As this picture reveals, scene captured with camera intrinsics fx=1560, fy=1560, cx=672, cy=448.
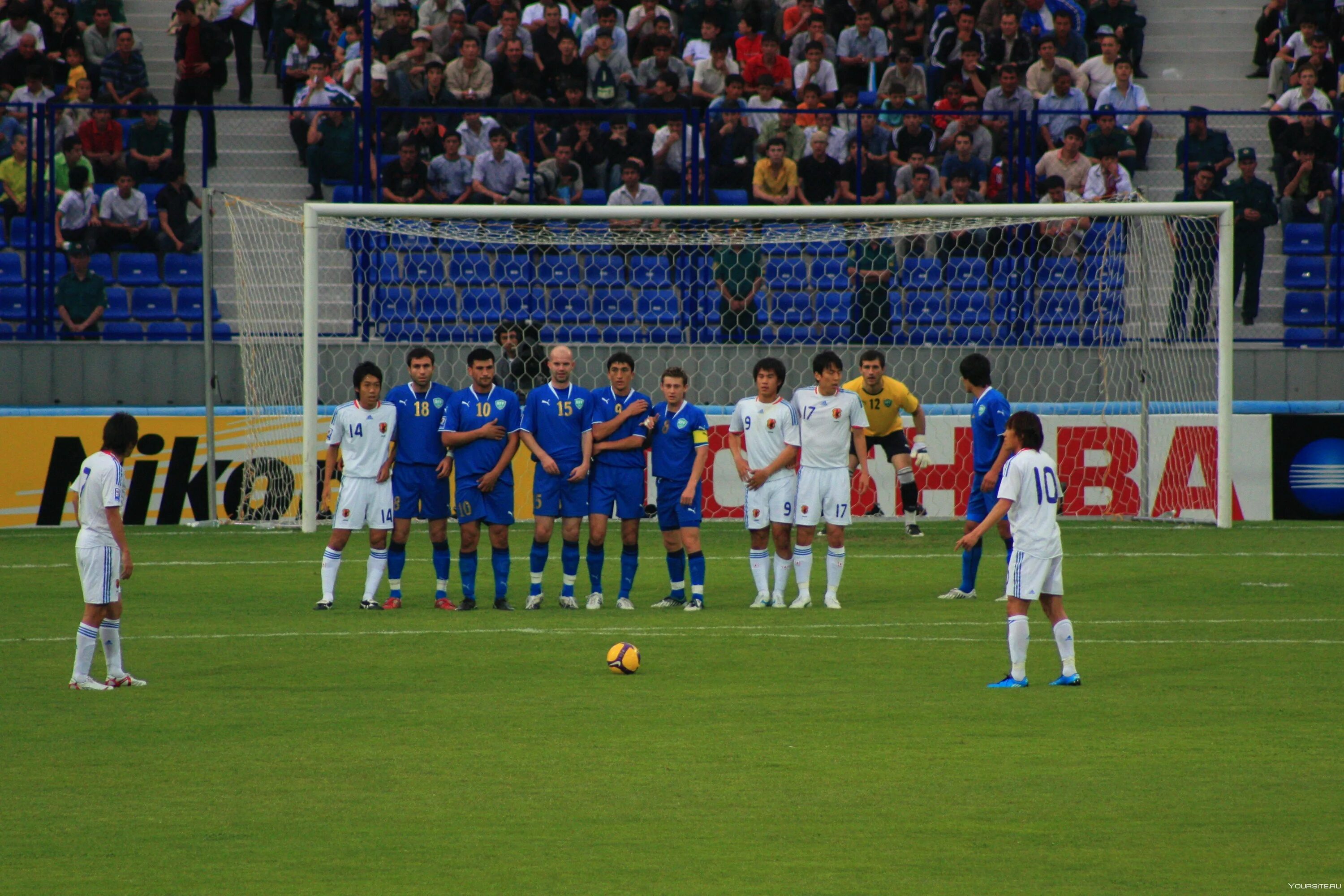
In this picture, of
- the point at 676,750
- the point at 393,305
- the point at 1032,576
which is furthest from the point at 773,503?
the point at 393,305

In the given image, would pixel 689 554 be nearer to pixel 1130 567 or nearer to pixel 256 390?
pixel 1130 567

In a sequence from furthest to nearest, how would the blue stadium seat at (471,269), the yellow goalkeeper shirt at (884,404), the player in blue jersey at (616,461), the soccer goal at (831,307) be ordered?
the blue stadium seat at (471,269), the soccer goal at (831,307), the yellow goalkeeper shirt at (884,404), the player in blue jersey at (616,461)

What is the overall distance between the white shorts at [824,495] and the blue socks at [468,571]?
2658 mm

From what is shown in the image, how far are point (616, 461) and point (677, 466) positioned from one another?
0.51 metres

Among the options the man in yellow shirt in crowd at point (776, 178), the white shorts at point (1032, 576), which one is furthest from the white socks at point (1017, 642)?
the man in yellow shirt in crowd at point (776, 178)

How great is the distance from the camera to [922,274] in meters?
19.8

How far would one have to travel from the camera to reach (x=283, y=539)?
17438mm

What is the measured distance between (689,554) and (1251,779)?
20.2ft

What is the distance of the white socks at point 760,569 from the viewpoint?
509 inches

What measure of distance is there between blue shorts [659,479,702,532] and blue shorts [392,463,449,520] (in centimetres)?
174

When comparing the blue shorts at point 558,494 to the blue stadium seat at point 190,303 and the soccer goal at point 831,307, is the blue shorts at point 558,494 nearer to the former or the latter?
the soccer goal at point 831,307

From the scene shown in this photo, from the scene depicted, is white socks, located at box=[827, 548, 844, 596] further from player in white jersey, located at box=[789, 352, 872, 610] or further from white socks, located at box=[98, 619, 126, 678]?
white socks, located at box=[98, 619, 126, 678]

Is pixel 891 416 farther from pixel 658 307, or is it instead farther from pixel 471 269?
pixel 471 269

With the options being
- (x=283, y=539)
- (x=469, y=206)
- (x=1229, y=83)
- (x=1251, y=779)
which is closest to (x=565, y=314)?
(x=469, y=206)
